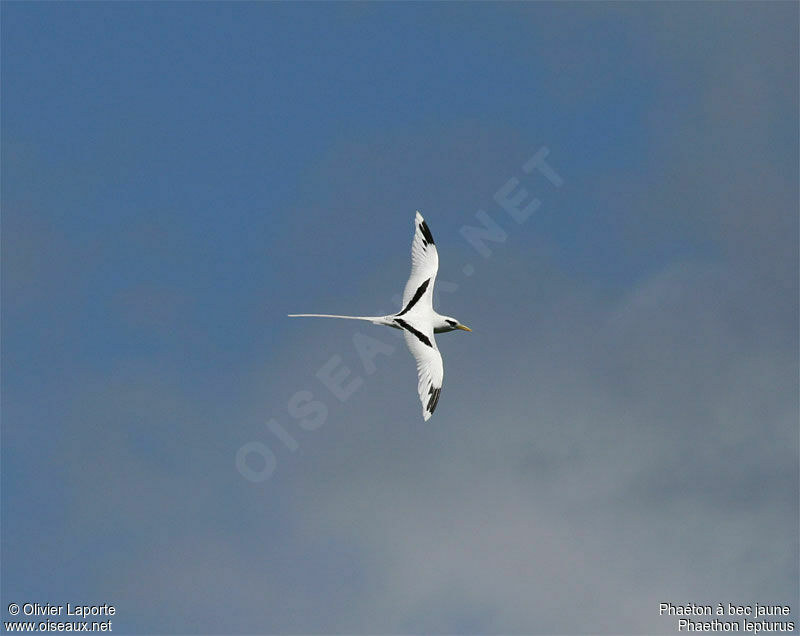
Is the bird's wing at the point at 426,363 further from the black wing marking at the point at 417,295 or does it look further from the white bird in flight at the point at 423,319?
the black wing marking at the point at 417,295

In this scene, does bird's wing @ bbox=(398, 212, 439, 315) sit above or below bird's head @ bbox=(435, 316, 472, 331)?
above

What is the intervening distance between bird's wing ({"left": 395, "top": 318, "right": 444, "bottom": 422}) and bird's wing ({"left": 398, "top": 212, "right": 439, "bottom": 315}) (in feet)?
8.53

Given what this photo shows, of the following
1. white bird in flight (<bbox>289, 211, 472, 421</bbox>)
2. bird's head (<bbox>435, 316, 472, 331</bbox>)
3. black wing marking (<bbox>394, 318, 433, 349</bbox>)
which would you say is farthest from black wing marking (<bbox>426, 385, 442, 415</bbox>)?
bird's head (<bbox>435, 316, 472, 331</bbox>)

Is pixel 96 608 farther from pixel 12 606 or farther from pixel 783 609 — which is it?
pixel 783 609

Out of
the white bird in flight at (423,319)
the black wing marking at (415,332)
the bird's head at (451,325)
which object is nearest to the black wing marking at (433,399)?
the white bird in flight at (423,319)

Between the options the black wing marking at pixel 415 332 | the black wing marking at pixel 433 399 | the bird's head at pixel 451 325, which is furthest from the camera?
the bird's head at pixel 451 325

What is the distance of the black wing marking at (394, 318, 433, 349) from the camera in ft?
188

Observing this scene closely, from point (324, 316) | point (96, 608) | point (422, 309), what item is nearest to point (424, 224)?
point (422, 309)

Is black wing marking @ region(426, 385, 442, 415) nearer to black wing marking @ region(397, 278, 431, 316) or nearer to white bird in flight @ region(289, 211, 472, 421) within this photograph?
white bird in flight @ region(289, 211, 472, 421)

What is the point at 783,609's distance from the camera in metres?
57.9

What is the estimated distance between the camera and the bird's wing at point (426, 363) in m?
54.7

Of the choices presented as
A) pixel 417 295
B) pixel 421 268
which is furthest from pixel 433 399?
pixel 421 268

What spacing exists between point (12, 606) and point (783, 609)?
50.4 metres

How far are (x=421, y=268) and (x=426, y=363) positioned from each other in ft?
31.2
